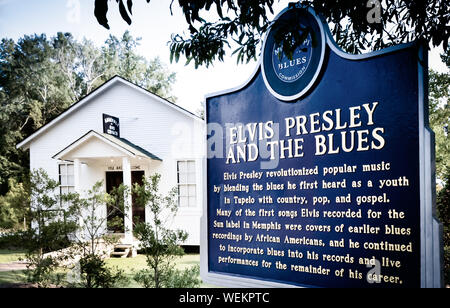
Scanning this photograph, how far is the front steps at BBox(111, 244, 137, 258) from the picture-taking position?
10031 millimetres

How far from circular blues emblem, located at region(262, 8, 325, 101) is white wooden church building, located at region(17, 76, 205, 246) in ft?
26.1

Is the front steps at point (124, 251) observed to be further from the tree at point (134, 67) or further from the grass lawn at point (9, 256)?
the tree at point (134, 67)

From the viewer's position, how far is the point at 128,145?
11367mm

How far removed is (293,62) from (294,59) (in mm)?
27

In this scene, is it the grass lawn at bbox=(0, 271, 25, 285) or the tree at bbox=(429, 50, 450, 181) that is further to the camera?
the tree at bbox=(429, 50, 450, 181)

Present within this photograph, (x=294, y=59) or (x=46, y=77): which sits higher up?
(x=46, y=77)

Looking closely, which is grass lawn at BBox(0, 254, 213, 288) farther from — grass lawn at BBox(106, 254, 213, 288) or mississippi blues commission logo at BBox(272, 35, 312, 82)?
mississippi blues commission logo at BBox(272, 35, 312, 82)

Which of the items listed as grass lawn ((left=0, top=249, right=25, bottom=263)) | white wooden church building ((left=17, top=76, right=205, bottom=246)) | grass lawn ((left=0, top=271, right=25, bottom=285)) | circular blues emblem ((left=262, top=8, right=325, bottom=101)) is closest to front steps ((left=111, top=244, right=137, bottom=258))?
white wooden church building ((left=17, top=76, right=205, bottom=246))

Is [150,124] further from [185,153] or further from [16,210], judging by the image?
[16,210]

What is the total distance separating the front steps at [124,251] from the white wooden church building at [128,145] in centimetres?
42

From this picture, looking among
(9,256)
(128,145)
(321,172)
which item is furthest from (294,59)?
(9,256)

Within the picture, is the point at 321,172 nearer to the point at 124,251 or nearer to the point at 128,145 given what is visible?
the point at 124,251

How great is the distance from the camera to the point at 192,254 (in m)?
10.5
